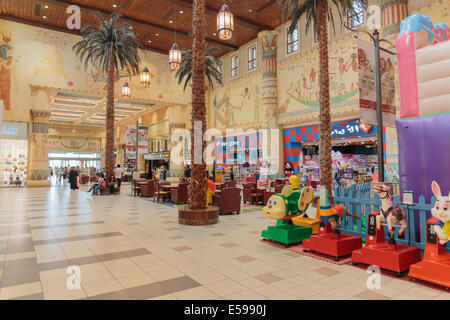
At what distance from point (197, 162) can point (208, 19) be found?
1200cm

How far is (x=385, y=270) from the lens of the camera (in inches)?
138

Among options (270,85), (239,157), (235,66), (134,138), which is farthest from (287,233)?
(235,66)

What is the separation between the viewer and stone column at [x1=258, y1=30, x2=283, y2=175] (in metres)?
16.2

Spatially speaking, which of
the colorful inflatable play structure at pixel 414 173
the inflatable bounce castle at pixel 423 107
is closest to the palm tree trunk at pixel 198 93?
the colorful inflatable play structure at pixel 414 173

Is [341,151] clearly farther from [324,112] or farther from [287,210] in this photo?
[287,210]

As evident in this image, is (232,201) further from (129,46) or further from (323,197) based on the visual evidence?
(129,46)

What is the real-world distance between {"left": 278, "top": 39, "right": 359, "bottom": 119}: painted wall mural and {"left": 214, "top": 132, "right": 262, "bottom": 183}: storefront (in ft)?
8.98

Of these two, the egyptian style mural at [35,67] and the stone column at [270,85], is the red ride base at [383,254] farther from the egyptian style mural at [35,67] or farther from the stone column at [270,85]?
the egyptian style mural at [35,67]

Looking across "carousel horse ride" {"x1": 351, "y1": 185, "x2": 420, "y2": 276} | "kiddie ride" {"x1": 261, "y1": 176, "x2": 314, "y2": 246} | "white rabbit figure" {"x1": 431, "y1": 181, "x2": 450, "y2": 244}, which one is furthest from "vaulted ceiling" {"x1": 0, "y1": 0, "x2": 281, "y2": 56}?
"white rabbit figure" {"x1": 431, "y1": 181, "x2": 450, "y2": 244}

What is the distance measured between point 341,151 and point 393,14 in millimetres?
6057

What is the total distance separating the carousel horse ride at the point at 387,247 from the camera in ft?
10.9

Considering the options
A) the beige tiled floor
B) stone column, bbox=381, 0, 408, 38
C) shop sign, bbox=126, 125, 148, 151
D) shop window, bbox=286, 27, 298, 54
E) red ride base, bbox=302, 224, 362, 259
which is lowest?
the beige tiled floor

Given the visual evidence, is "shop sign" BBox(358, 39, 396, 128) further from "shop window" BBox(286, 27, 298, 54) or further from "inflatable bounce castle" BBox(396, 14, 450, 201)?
"shop window" BBox(286, 27, 298, 54)
